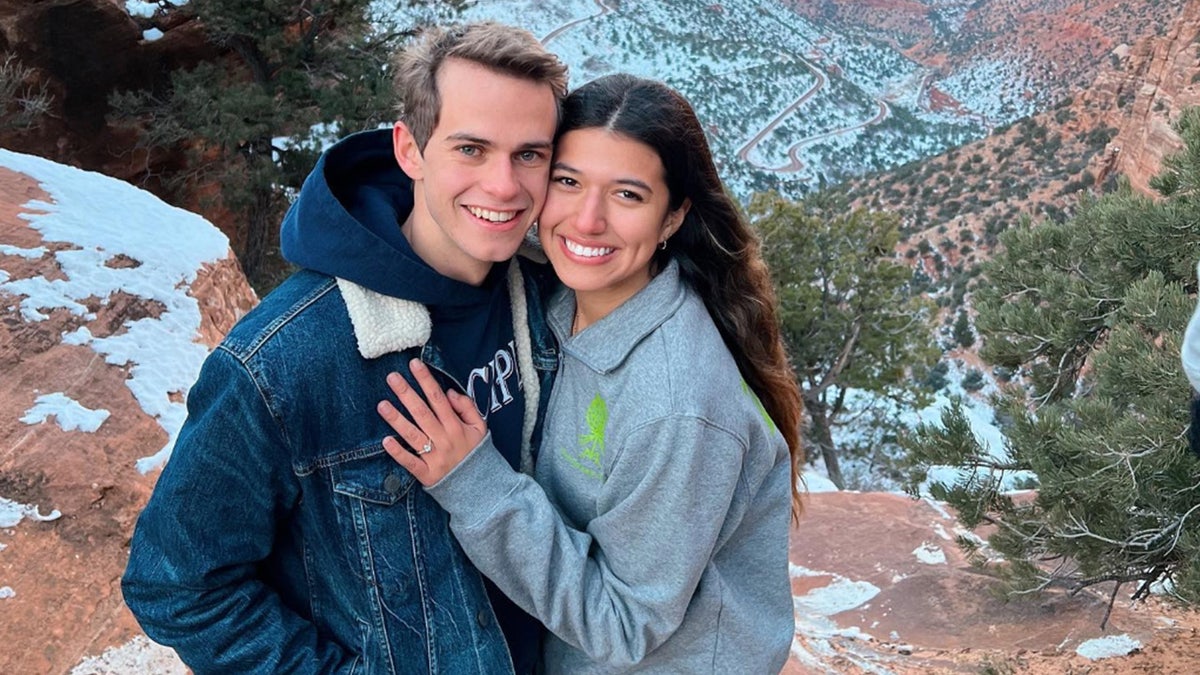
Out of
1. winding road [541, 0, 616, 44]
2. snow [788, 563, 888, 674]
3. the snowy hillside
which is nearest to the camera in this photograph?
snow [788, 563, 888, 674]

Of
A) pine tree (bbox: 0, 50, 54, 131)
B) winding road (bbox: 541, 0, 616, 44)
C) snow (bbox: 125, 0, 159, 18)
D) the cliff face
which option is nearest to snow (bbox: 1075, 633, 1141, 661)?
pine tree (bbox: 0, 50, 54, 131)

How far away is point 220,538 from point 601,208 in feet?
2.71

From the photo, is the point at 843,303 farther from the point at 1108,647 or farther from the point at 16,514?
the point at 16,514

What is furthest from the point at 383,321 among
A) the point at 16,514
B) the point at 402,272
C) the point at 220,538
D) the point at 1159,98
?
the point at 1159,98

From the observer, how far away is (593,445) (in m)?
1.66

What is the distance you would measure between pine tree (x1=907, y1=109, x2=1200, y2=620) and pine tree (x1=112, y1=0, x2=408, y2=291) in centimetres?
903

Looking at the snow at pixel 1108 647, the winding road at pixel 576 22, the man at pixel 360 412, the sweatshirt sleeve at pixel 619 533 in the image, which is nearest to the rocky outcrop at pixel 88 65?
the man at pixel 360 412

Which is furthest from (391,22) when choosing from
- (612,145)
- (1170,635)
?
(612,145)

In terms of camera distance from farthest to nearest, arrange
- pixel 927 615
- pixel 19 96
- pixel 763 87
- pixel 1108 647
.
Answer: pixel 763 87
pixel 19 96
pixel 927 615
pixel 1108 647

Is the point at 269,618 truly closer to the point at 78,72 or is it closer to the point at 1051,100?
the point at 78,72

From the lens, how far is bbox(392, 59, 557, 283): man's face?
158 centimetres

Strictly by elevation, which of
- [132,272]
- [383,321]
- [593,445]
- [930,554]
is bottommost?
[930,554]

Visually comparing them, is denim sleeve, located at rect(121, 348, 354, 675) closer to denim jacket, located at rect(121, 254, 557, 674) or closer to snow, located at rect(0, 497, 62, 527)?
denim jacket, located at rect(121, 254, 557, 674)

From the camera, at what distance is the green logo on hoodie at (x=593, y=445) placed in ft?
5.41
